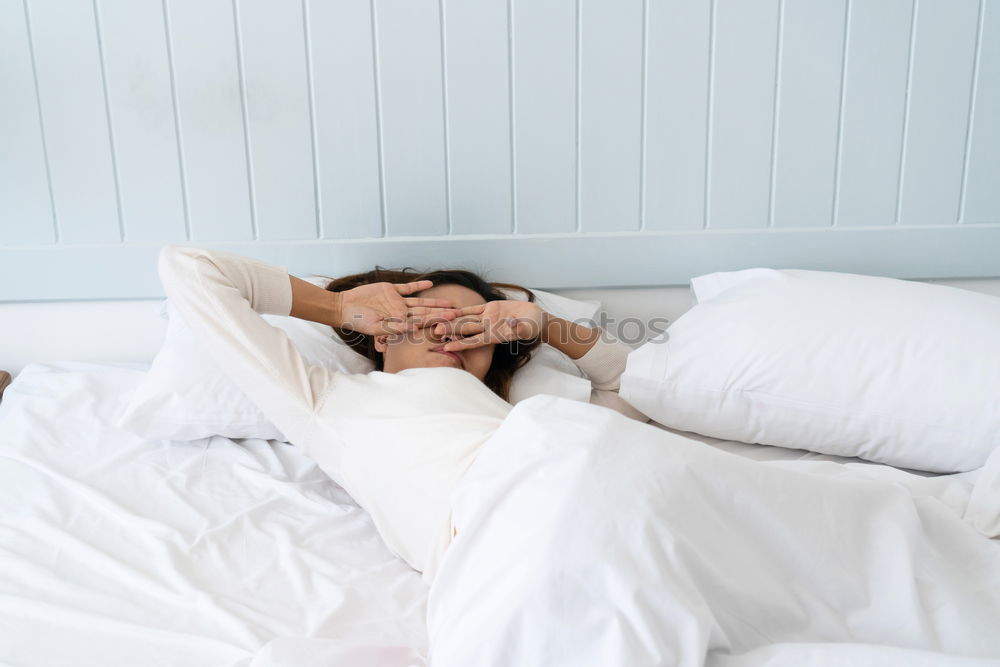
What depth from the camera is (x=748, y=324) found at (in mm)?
1376

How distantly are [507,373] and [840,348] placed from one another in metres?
0.57

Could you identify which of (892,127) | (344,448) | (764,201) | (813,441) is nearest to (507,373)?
(344,448)

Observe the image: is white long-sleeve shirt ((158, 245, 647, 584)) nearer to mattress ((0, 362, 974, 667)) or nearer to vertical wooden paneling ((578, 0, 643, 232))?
mattress ((0, 362, 974, 667))

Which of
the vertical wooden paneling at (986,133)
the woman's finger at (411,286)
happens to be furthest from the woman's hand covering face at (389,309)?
the vertical wooden paneling at (986,133)

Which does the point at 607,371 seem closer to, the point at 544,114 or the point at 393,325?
the point at 393,325

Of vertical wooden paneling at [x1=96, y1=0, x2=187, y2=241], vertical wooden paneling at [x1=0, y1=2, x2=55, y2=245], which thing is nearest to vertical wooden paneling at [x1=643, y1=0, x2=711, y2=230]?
vertical wooden paneling at [x1=96, y1=0, x2=187, y2=241]

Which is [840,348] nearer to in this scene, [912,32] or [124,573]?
[912,32]

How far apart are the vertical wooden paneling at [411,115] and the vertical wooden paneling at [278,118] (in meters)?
0.16

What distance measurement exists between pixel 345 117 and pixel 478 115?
0.27 metres

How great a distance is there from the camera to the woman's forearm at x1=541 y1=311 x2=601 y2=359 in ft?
4.94

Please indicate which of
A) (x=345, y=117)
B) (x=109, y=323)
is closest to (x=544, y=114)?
(x=345, y=117)

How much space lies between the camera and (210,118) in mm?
1637

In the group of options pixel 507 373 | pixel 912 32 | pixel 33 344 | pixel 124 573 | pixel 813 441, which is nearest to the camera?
pixel 124 573

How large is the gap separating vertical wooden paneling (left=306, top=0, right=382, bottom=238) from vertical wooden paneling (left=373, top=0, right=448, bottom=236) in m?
0.03
